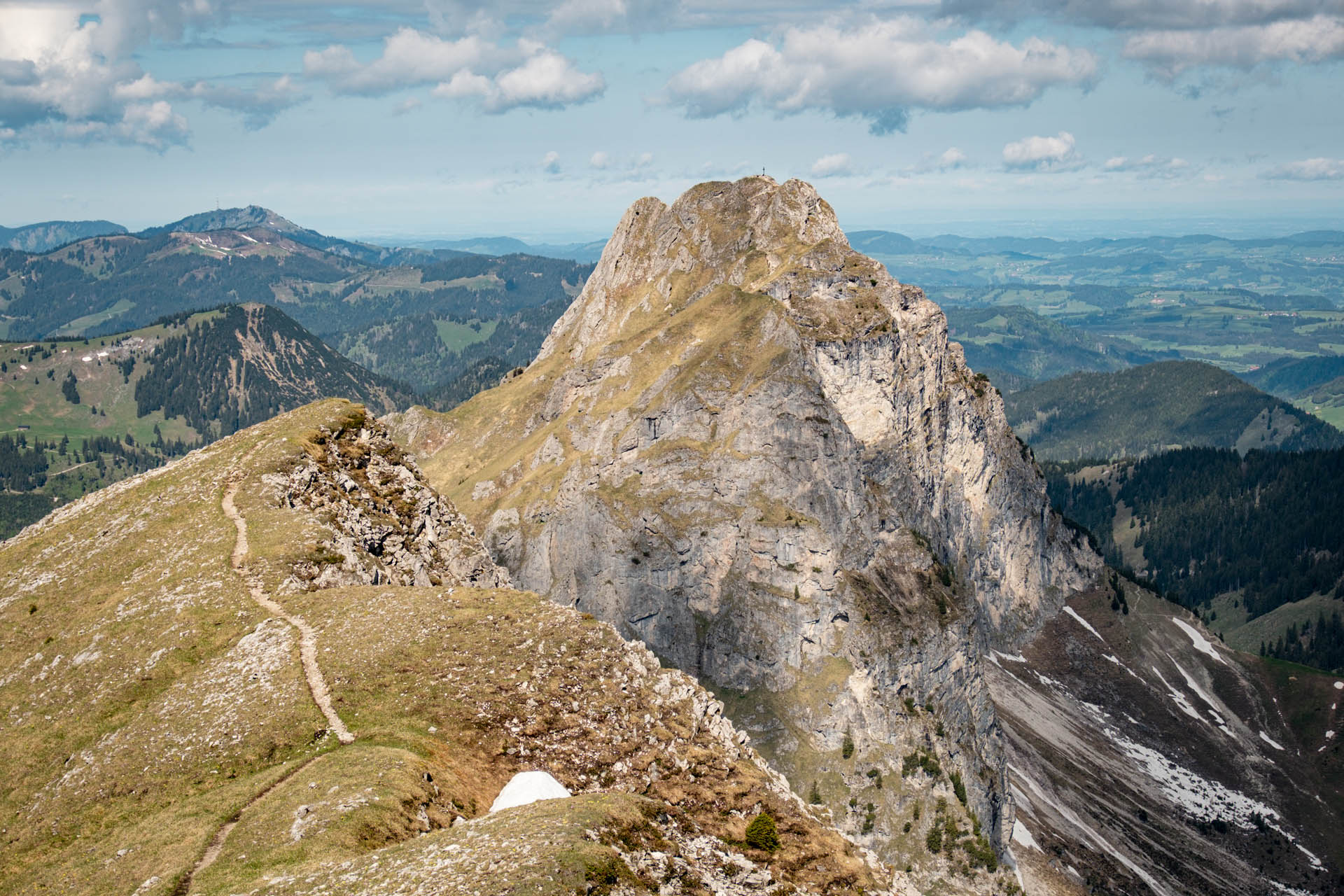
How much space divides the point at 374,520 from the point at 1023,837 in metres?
163

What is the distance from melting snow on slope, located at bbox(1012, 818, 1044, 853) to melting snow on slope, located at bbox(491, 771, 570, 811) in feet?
539

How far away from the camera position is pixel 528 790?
37.5m

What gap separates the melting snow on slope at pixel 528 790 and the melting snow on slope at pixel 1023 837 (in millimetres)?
164198

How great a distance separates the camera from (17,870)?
36.2 metres

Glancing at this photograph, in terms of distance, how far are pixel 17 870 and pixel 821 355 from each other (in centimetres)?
16354

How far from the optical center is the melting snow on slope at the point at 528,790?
37.1 metres

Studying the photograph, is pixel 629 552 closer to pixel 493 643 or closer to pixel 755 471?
pixel 755 471

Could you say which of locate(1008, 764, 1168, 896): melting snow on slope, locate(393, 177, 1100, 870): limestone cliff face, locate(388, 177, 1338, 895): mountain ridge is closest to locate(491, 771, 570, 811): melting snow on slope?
locate(388, 177, 1338, 895): mountain ridge

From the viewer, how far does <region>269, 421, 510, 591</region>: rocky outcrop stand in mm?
58969

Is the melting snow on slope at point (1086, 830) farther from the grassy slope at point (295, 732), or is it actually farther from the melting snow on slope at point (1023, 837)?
the grassy slope at point (295, 732)

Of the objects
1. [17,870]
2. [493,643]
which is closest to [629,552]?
[493,643]

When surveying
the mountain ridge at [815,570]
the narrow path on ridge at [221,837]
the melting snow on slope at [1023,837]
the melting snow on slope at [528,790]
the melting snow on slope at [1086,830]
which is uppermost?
the narrow path on ridge at [221,837]

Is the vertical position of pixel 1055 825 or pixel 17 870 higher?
pixel 17 870

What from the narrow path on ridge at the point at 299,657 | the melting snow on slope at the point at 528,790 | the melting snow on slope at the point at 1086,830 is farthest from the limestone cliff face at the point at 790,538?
the melting snow on slope at the point at 528,790
